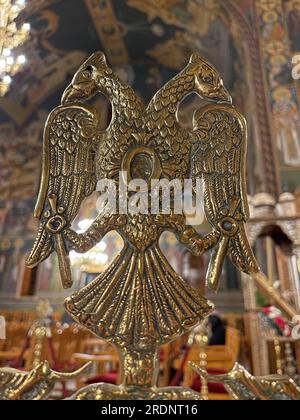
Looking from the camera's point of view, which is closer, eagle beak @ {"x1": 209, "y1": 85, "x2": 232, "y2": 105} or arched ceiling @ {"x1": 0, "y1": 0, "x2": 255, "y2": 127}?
eagle beak @ {"x1": 209, "y1": 85, "x2": 232, "y2": 105}

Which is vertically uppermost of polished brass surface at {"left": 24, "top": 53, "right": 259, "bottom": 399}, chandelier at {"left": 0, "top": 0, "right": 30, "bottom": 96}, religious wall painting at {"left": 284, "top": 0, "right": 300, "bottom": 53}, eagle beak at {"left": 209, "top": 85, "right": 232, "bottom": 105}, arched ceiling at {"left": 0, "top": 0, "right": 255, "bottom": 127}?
arched ceiling at {"left": 0, "top": 0, "right": 255, "bottom": 127}

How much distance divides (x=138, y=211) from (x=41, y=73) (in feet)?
38.0

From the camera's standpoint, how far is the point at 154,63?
11.7m

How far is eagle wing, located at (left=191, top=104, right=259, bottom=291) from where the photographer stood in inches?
35.4

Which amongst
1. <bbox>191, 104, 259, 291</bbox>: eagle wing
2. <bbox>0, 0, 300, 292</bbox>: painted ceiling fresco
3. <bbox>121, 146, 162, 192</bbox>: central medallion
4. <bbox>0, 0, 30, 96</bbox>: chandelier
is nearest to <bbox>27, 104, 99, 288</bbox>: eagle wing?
<bbox>121, 146, 162, 192</bbox>: central medallion

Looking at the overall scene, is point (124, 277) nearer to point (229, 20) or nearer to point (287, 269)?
point (287, 269)

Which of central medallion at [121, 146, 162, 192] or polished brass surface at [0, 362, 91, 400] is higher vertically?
central medallion at [121, 146, 162, 192]

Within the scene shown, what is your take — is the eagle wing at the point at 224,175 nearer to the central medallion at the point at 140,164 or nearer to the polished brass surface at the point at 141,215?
the polished brass surface at the point at 141,215

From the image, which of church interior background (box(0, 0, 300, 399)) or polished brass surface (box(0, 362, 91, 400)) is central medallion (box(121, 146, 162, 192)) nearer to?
polished brass surface (box(0, 362, 91, 400))

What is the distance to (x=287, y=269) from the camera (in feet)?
17.7

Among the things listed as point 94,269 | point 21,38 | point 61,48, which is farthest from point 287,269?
point 61,48

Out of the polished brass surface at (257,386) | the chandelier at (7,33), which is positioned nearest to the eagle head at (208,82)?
the polished brass surface at (257,386)

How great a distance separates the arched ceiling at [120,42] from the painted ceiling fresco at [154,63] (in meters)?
0.03

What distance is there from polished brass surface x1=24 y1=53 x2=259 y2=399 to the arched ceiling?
7.39 metres
